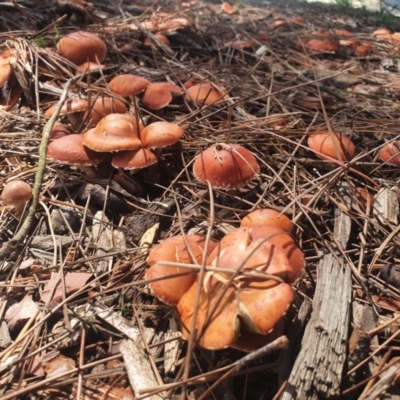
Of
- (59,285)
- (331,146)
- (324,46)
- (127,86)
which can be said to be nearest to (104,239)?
(59,285)

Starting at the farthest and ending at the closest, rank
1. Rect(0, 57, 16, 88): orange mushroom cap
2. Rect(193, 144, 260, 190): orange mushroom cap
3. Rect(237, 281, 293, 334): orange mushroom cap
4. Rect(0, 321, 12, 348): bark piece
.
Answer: Rect(0, 57, 16, 88): orange mushroom cap, Rect(193, 144, 260, 190): orange mushroom cap, Rect(0, 321, 12, 348): bark piece, Rect(237, 281, 293, 334): orange mushroom cap

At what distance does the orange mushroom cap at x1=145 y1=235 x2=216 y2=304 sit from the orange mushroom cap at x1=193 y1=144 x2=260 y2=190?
1.55 feet

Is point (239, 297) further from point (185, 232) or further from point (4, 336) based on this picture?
point (4, 336)

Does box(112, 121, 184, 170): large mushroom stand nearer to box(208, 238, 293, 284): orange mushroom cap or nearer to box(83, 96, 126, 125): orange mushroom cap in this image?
box(83, 96, 126, 125): orange mushroom cap

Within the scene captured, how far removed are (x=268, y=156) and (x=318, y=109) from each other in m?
0.96

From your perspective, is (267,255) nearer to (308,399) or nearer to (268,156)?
(308,399)

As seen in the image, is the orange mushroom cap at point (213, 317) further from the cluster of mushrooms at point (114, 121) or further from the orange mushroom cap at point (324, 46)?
the orange mushroom cap at point (324, 46)

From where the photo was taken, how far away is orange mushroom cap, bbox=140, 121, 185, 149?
2461 millimetres

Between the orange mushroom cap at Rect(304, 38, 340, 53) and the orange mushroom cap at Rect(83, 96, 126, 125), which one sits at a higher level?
the orange mushroom cap at Rect(83, 96, 126, 125)

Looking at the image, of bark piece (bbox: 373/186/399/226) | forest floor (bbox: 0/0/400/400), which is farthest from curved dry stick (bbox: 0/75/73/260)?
bark piece (bbox: 373/186/399/226)

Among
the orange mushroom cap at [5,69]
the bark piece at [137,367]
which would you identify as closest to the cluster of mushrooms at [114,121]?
the orange mushroom cap at [5,69]

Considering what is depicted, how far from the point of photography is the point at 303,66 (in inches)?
181

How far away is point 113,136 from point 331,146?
1.34 meters

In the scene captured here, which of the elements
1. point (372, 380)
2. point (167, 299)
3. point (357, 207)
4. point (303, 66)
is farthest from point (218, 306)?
point (303, 66)
